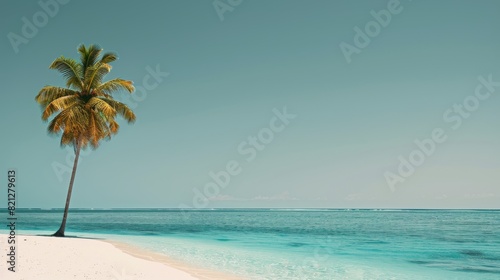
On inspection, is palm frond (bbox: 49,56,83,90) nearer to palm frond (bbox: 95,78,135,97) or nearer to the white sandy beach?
palm frond (bbox: 95,78,135,97)

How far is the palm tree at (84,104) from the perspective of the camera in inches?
890

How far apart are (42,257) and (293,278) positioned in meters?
8.37

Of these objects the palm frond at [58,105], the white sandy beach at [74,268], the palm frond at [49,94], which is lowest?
the white sandy beach at [74,268]

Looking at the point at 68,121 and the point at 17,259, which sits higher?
the point at 68,121

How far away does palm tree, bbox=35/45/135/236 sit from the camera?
2259cm

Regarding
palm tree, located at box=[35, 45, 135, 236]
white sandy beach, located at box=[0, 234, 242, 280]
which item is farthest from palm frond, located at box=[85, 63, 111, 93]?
white sandy beach, located at box=[0, 234, 242, 280]

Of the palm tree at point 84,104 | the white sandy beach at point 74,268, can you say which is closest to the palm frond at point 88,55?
the palm tree at point 84,104

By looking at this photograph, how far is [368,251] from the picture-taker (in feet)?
82.6

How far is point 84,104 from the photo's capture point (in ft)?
76.7

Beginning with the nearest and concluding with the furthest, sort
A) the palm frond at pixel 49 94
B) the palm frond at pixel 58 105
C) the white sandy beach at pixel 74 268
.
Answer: the white sandy beach at pixel 74 268 → the palm frond at pixel 58 105 → the palm frond at pixel 49 94

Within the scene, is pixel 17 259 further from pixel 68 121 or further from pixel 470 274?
pixel 470 274

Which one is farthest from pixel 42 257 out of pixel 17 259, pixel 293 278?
pixel 293 278

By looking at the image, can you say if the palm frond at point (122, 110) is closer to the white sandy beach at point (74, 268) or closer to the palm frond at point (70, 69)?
the palm frond at point (70, 69)

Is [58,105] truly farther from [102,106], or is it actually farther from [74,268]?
[74,268]
